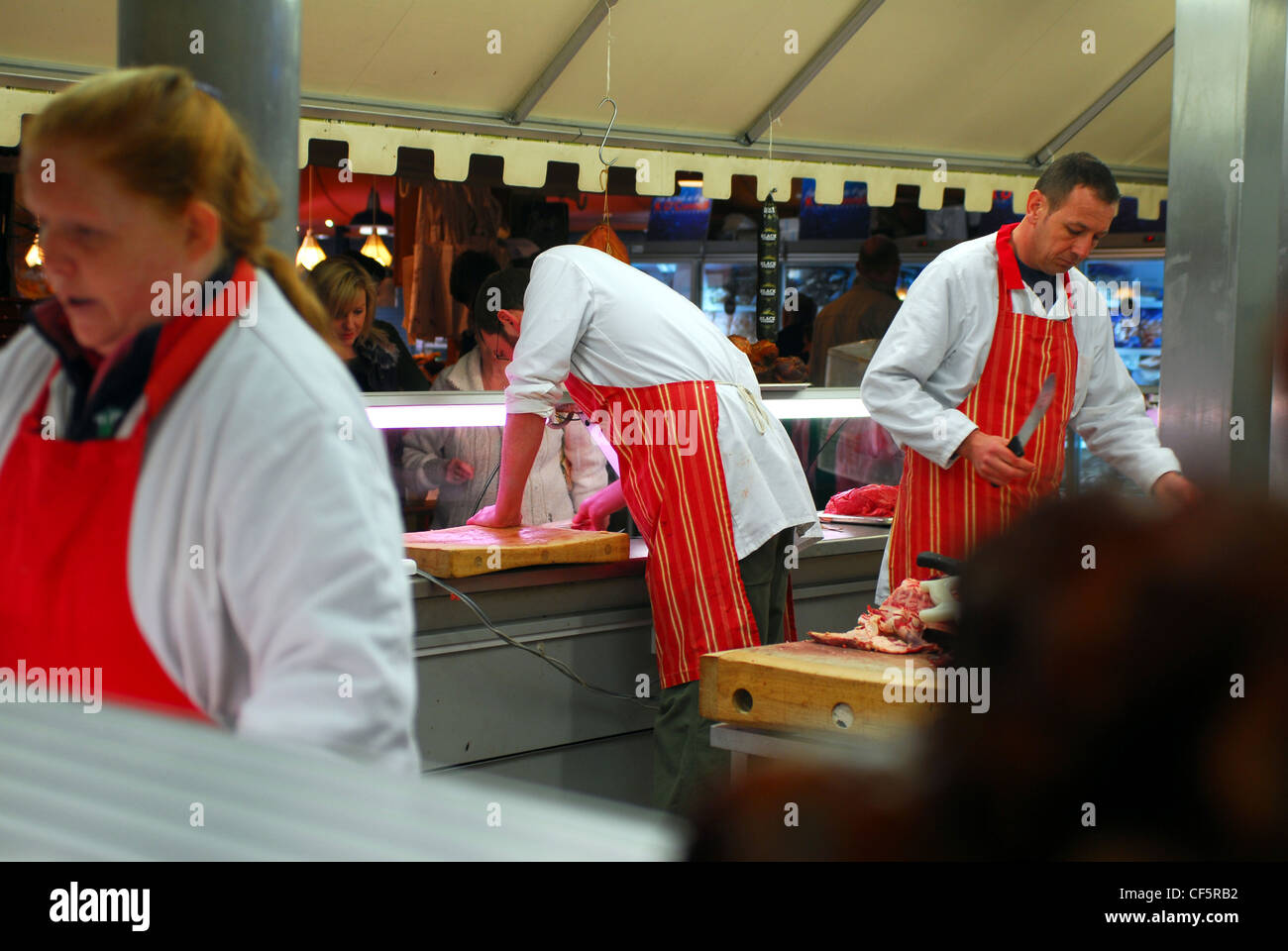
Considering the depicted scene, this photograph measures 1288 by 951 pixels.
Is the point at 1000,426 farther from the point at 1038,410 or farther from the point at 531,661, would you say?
the point at 531,661

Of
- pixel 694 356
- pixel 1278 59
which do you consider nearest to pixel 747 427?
pixel 694 356

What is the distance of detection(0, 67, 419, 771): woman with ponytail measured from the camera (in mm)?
1079

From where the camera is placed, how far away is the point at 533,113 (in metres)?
5.50

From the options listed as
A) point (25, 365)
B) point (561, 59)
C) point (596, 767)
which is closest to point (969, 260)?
point (596, 767)

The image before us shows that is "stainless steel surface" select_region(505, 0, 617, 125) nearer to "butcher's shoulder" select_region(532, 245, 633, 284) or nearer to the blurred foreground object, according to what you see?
"butcher's shoulder" select_region(532, 245, 633, 284)

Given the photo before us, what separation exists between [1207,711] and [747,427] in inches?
119

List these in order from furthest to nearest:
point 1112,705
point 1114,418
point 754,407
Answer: point 1114,418 < point 754,407 < point 1112,705

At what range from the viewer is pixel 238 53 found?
85.1 inches

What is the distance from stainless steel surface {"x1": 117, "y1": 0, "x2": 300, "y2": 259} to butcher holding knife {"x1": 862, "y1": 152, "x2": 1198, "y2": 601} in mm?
1796

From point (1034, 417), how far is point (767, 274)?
8.99ft

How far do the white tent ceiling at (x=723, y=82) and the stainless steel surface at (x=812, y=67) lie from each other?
1 cm

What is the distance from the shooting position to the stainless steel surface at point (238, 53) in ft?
6.99

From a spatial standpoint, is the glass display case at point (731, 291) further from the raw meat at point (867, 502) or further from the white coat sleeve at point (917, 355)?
the white coat sleeve at point (917, 355)
